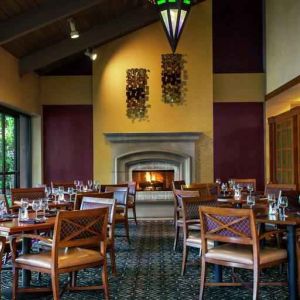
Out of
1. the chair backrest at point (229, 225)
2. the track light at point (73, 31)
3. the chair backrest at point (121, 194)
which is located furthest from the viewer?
the track light at point (73, 31)

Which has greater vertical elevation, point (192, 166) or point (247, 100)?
point (247, 100)

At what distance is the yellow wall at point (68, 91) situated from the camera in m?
10.3

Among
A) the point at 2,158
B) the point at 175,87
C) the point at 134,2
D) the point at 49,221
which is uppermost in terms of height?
the point at 134,2

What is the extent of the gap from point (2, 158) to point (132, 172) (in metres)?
2.92

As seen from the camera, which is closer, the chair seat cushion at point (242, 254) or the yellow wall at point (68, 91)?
the chair seat cushion at point (242, 254)

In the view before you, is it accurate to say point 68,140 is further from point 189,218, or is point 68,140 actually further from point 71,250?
point 71,250

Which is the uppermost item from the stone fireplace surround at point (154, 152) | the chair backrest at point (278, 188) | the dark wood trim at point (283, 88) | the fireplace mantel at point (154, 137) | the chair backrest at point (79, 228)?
the dark wood trim at point (283, 88)

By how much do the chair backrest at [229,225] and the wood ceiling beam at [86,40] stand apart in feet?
18.2

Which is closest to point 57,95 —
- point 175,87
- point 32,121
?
point 32,121

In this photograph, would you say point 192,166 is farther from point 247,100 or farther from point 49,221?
point 49,221

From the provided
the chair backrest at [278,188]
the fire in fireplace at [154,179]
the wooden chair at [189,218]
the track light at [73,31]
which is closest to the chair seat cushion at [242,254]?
the wooden chair at [189,218]

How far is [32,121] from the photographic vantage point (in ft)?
33.7

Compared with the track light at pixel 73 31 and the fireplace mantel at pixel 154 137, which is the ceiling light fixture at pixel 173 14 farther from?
the fireplace mantel at pixel 154 137

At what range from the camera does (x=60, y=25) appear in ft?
26.2
